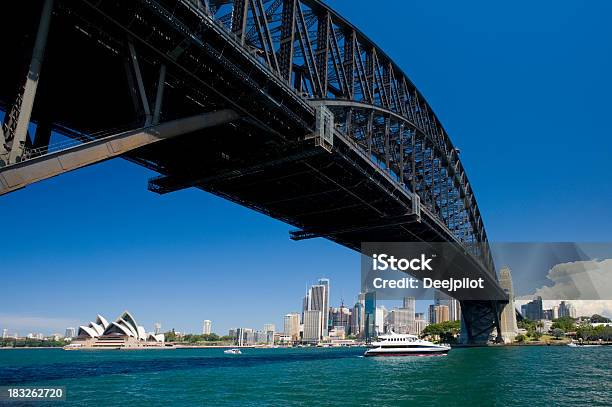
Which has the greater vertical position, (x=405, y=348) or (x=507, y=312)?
(x=507, y=312)

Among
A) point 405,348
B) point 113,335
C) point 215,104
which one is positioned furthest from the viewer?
point 113,335

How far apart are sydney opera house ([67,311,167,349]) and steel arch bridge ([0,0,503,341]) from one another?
11650 cm

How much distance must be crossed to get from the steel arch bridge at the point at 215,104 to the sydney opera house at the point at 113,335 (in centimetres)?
11650

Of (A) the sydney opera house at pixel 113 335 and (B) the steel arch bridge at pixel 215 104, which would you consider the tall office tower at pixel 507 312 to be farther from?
(A) the sydney opera house at pixel 113 335

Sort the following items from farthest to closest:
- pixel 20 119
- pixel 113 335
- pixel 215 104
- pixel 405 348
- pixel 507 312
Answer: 1. pixel 113 335
2. pixel 507 312
3. pixel 405 348
4. pixel 215 104
5. pixel 20 119

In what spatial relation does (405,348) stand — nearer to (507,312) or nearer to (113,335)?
(507,312)

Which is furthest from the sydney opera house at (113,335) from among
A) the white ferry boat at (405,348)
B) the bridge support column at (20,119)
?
the bridge support column at (20,119)

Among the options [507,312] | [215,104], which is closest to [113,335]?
[507,312]

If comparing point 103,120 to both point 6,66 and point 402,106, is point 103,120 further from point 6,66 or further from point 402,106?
point 402,106

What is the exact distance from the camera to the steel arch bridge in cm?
1828

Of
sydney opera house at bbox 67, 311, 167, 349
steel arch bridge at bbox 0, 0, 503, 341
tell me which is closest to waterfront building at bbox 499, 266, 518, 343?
steel arch bridge at bbox 0, 0, 503, 341

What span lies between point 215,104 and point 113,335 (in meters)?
146

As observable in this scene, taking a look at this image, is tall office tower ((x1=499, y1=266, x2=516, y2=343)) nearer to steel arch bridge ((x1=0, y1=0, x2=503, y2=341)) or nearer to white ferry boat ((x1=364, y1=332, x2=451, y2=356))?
white ferry boat ((x1=364, y1=332, x2=451, y2=356))

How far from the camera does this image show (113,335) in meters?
155
